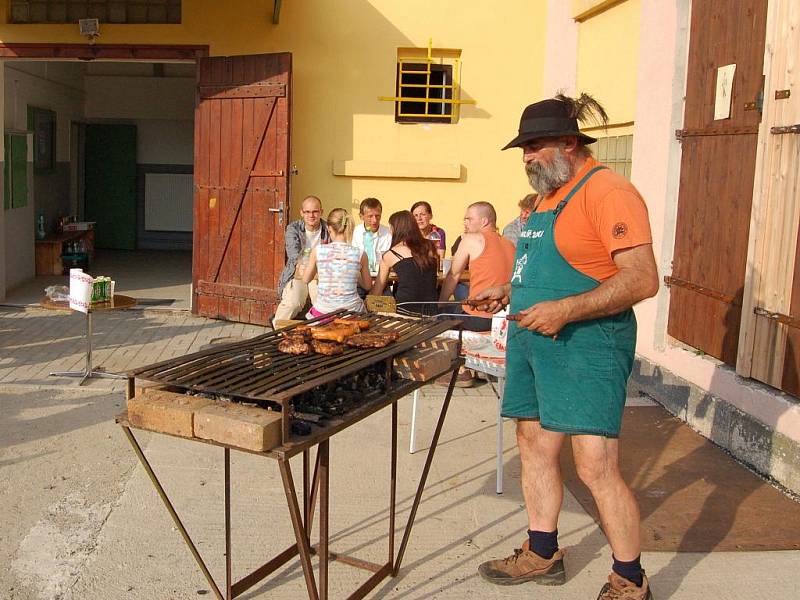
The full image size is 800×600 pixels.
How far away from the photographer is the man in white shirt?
9.11 m

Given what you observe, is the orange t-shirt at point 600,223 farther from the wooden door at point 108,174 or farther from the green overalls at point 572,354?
the wooden door at point 108,174

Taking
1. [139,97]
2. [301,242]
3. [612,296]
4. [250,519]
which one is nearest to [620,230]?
[612,296]

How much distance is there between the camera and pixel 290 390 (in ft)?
9.59

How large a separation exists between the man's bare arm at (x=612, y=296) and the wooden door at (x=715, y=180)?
281 cm

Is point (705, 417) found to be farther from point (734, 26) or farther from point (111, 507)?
point (111, 507)

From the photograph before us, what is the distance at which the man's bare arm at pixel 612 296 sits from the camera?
337 centimetres

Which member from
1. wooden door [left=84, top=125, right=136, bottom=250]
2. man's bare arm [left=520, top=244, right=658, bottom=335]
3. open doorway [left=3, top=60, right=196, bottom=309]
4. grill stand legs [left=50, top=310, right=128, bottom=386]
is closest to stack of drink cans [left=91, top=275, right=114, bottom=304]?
grill stand legs [left=50, top=310, right=128, bottom=386]

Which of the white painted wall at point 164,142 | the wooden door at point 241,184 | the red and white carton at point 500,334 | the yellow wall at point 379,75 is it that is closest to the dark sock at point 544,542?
the red and white carton at point 500,334

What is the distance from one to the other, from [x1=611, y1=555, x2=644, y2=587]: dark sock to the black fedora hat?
166 centimetres

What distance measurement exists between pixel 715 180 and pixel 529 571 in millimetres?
3500

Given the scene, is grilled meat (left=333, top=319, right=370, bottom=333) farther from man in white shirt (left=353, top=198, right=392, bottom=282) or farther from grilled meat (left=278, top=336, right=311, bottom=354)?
man in white shirt (left=353, top=198, right=392, bottom=282)

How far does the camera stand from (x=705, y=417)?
617 centimetres

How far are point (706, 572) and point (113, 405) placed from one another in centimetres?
421

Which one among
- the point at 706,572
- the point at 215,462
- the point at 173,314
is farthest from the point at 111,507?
the point at 173,314
